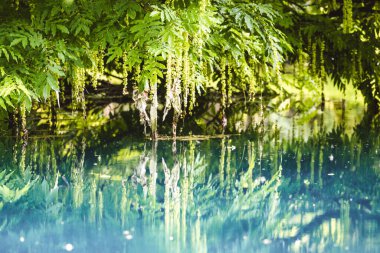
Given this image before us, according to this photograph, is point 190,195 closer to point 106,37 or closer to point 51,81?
point 51,81

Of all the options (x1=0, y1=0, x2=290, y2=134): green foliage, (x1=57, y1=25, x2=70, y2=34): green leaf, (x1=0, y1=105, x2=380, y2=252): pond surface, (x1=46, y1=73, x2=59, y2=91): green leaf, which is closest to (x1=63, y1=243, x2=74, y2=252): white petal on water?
(x1=0, y1=105, x2=380, y2=252): pond surface

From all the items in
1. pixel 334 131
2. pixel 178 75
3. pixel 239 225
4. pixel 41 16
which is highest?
pixel 41 16

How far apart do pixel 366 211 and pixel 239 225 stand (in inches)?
38.1

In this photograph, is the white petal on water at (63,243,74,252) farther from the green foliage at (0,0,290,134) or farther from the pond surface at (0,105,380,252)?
the green foliage at (0,0,290,134)

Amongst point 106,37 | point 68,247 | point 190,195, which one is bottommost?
point 68,247

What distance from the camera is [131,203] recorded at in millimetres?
4648

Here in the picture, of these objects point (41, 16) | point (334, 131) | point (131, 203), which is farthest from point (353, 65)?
point (131, 203)

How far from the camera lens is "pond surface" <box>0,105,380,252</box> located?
3809 mm

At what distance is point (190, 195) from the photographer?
4.91 m

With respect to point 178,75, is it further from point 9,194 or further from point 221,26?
point 9,194

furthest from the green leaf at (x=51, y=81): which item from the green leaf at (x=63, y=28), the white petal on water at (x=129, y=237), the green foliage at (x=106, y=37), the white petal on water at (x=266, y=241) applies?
the white petal on water at (x=266, y=241)

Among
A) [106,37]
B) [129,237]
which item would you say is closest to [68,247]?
[129,237]

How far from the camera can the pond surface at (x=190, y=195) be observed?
3.81 meters

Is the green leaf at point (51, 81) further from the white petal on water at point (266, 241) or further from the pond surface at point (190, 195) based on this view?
the white petal on water at point (266, 241)
